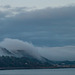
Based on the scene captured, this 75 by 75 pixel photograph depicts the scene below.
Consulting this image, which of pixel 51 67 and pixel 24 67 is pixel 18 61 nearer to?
pixel 24 67

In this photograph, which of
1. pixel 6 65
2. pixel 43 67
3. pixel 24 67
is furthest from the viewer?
pixel 43 67

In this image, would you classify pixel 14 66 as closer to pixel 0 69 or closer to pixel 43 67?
pixel 0 69

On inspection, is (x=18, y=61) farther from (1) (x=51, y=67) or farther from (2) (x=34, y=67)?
(1) (x=51, y=67)

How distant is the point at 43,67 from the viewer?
193 metres

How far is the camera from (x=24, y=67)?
571ft

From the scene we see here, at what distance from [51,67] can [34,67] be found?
1809 centimetres

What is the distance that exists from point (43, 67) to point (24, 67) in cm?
2187

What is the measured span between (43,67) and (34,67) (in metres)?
15.0

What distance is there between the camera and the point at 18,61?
17338 cm

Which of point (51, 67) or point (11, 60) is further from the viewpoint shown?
point (51, 67)

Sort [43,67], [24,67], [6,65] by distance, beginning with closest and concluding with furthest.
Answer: [6,65]
[24,67]
[43,67]

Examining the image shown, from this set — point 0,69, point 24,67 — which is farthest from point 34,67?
point 0,69

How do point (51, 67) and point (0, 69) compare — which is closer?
point (0, 69)

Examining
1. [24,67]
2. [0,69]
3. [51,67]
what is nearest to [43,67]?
[51,67]
